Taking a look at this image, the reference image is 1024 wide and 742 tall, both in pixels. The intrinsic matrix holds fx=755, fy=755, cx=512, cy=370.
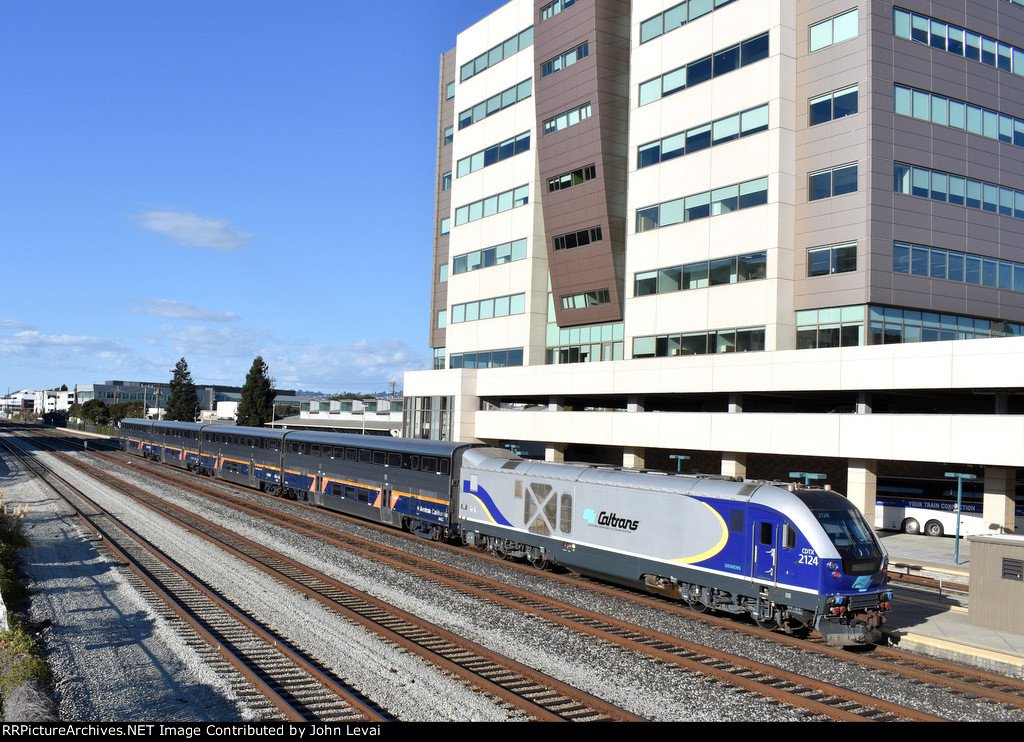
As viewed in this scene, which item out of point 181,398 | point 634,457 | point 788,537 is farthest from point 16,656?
point 181,398

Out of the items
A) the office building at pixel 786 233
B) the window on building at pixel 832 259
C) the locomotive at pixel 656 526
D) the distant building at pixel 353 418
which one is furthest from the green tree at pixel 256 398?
the window on building at pixel 832 259

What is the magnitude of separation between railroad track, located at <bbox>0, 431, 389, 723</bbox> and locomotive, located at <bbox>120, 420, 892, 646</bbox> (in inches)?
376

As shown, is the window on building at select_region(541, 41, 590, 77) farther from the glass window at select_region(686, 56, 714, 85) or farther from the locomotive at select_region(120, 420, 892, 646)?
the locomotive at select_region(120, 420, 892, 646)

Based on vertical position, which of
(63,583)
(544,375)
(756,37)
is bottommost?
(63,583)

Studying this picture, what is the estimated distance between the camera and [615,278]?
4988 centimetres

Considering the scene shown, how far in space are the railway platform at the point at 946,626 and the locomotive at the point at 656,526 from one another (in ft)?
3.99

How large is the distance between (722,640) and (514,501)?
980 centimetres

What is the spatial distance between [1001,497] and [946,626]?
1668 centimetres

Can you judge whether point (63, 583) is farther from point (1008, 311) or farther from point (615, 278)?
point (1008, 311)

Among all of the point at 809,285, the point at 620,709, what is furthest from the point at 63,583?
the point at 809,285

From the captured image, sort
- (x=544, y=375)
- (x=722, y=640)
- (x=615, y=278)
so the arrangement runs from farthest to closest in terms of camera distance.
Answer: (x=544, y=375) < (x=615, y=278) < (x=722, y=640)

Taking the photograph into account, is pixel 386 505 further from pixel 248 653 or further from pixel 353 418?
pixel 353 418
